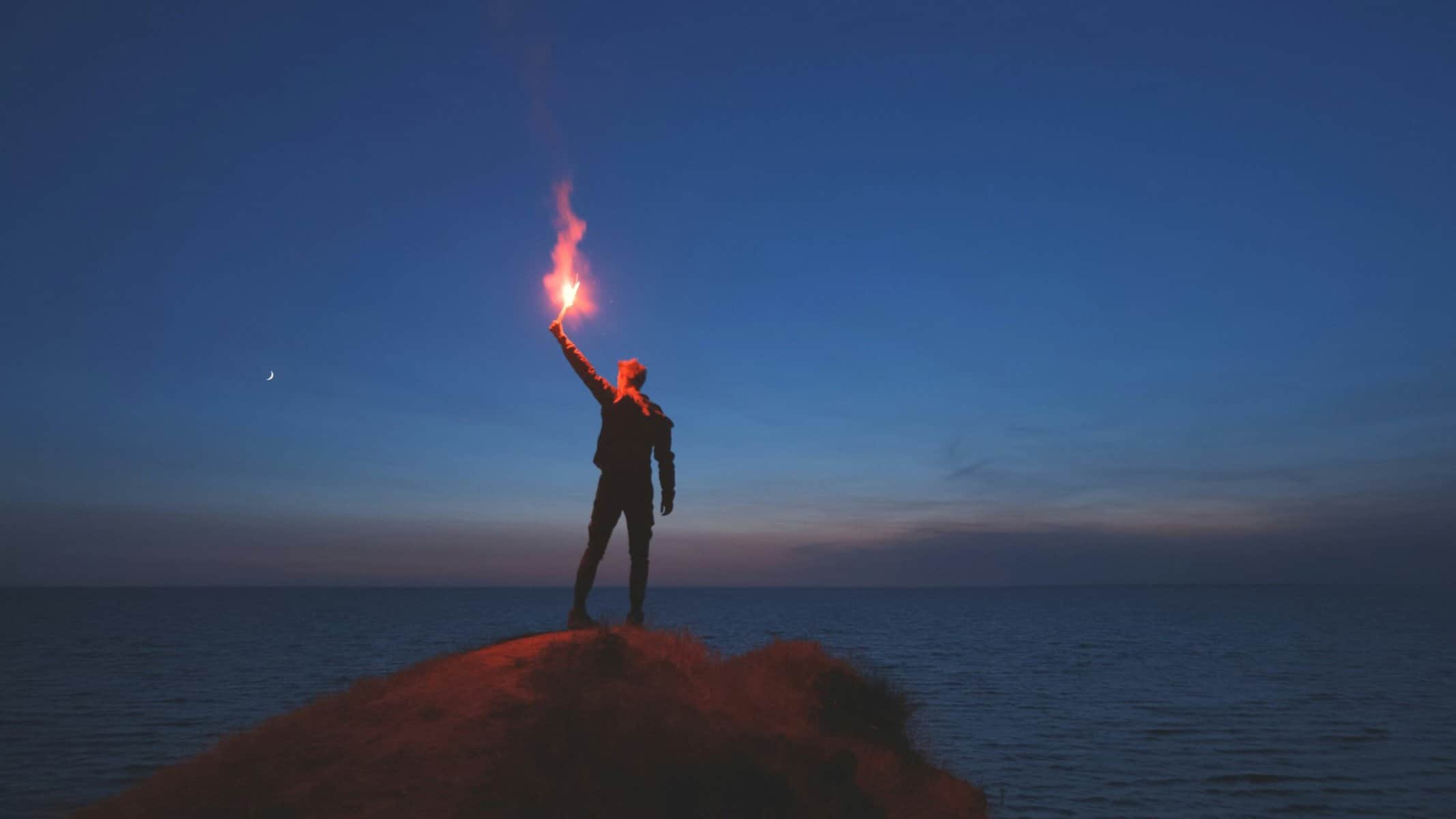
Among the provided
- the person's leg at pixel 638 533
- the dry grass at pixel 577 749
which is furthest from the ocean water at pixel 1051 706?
the dry grass at pixel 577 749

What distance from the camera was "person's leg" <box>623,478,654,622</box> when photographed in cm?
1239

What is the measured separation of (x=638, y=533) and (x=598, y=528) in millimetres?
632

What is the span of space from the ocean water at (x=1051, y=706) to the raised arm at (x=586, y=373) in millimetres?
4007

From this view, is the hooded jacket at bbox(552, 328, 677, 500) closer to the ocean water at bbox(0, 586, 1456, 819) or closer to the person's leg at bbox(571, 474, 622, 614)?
the person's leg at bbox(571, 474, 622, 614)

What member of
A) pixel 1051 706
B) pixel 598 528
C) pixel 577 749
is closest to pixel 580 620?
pixel 598 528

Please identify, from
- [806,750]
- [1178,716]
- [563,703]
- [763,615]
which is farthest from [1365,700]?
[763,615]

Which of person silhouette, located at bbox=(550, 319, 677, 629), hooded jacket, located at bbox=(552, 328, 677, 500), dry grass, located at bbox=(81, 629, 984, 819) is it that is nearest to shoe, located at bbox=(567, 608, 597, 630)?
person silhouette, located at bbox=(550, 319, 677, 629)

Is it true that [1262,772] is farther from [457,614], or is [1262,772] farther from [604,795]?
[457,614]

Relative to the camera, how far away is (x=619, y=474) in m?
12.3

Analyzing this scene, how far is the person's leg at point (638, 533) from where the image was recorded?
12.4 m

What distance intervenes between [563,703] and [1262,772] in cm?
2278

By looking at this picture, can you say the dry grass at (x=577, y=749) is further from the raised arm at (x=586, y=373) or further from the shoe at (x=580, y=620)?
the raised arm at (x=586, y=373)

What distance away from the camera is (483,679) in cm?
979

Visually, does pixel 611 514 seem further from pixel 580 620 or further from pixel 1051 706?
pixel 1051 706
